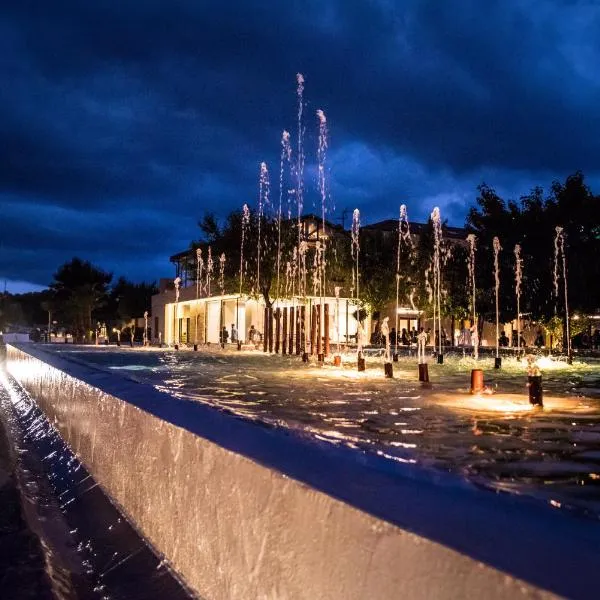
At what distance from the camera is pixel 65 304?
83.3 meters

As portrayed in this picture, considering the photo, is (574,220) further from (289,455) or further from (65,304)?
(65,304)

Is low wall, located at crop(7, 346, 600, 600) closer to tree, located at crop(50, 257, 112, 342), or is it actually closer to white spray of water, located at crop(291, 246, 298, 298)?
white spray of water, located at crop(291, 246, 298, 298)

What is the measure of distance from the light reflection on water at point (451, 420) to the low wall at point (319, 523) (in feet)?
6.83

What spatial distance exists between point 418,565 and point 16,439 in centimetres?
1042

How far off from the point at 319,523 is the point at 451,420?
24.4ft

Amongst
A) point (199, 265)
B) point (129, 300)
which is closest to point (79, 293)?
point (129, 300)

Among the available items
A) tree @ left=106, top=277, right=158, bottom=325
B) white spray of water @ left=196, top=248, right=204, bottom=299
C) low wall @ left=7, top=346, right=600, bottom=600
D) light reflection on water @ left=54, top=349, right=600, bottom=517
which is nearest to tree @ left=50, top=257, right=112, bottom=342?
tree @ left=106, top=277, right=158, bottom=325

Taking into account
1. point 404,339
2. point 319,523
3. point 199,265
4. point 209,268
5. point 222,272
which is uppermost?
point 199,265

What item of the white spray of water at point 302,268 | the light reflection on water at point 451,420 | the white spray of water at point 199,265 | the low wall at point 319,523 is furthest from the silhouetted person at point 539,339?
the low wall at point 319,523

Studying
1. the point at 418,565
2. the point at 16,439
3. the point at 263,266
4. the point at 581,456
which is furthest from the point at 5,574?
the point at 263,266

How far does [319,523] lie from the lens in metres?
2.84

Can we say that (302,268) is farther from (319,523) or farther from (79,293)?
(319,523)

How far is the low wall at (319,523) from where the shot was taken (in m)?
2.06

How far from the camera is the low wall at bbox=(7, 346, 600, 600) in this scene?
2.06 m
